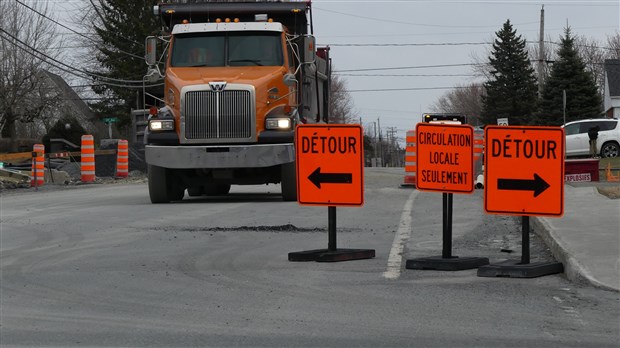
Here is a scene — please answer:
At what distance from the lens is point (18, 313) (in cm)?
714

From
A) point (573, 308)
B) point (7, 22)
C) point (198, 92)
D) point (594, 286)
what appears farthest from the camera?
point (7, 22)

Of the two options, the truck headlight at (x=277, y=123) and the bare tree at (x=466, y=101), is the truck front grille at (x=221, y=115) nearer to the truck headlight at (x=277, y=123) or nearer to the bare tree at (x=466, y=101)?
the truck headlight at (x=277, y=123)

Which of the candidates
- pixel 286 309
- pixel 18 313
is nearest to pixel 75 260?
pixel 18 313

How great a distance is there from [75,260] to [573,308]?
5.19 meters

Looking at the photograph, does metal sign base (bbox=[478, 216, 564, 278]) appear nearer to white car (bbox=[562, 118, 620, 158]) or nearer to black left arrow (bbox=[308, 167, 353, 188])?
black left arrow (bbox=[308, 167, 353, 188])

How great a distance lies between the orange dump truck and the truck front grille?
0.06ft

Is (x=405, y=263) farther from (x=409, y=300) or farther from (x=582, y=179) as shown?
(x=582, y=179)

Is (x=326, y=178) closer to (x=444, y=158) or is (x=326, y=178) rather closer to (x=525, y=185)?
(x=444, y=158)

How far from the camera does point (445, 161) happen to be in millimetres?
9336

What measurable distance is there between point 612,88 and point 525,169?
67766mm

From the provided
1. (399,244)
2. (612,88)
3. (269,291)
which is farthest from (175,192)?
(612,88)

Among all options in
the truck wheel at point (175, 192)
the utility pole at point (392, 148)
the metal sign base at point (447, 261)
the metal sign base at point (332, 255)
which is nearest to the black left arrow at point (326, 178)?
the metal sign base at point (332, 255)

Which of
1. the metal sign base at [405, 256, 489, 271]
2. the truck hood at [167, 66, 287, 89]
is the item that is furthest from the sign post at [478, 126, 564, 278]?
the truck hood at [167, 66, 287, 89]

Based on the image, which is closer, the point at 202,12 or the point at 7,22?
the point at 202,12
